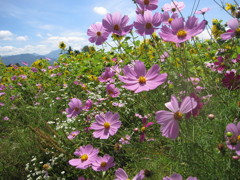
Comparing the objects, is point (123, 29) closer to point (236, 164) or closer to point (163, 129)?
point (163, 129)

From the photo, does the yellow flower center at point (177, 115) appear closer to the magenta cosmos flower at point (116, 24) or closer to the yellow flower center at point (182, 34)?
the yellow flower center at point (182, 34)

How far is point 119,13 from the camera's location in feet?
2.89

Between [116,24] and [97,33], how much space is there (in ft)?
0.52

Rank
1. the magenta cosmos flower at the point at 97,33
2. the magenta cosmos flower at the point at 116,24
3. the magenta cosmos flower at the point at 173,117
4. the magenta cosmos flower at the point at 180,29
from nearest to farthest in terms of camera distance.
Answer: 1. the magenta cosmos flower at the point at 173,117
2. the magenta cosmos flower at the point at 180,29
3. the magenta cosmos flower at the point at 116,24
4. the magenta cosmos flower at the point at 97,33

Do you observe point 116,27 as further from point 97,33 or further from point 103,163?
point 103,163

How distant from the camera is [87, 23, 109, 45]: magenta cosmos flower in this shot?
3.26ft

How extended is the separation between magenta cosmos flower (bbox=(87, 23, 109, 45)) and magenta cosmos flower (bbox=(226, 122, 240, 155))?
648mm

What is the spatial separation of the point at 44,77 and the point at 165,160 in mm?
3098

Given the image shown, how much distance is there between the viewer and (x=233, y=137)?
0.64 metres

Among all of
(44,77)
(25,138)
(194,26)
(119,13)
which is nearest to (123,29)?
(119,13)

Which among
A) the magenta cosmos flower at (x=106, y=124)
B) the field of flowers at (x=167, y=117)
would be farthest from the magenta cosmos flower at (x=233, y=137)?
the magenta cosmos flower at (x=106, y=124)

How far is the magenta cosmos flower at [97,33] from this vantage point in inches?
39.1

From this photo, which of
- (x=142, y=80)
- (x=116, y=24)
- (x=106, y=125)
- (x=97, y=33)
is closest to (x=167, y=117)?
(x=142, y=80)

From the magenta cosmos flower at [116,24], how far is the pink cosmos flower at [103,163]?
21.6 inches
